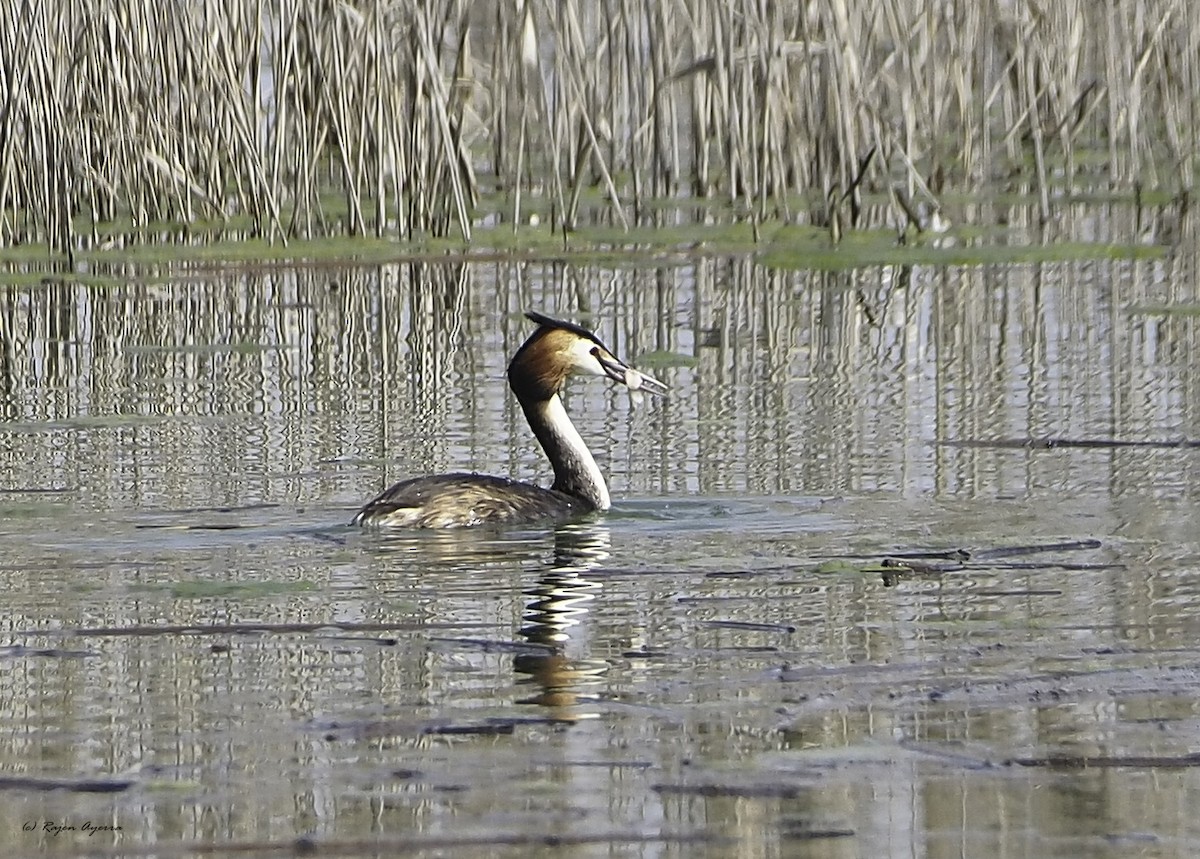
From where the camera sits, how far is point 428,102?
46.1 feet

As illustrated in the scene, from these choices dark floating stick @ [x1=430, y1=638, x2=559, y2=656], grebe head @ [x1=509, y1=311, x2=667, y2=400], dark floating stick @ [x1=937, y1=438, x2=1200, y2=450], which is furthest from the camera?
dark floating stick @ [x1=937, y1=438, x2=1200, y2=450]

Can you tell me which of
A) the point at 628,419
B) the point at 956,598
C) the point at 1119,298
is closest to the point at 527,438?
the point at 628,419

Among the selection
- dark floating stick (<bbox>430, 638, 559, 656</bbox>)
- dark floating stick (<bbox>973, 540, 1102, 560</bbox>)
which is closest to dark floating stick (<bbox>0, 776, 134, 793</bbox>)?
dark floating stick (<bbox>430, 638, 559, 656</bbox>)

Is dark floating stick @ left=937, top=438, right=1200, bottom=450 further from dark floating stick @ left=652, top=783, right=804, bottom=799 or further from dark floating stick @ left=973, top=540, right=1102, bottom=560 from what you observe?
dark floating stick @ left=652, top=783, right=804, bottom=799

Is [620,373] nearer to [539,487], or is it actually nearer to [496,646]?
[539,487]

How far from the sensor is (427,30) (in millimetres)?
13523

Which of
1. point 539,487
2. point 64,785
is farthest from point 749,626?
point 539,487

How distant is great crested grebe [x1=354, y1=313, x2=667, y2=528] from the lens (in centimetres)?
671

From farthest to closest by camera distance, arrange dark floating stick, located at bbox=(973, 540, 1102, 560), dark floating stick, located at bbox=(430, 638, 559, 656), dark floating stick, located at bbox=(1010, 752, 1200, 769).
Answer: dark floating stick, located at bbox=(973, 540, 1102, 560), dark floating stick, located at bbox=(430, 638, 559, 656), dark floating stick, located at bbox=(1010, 752, 1200, 769)

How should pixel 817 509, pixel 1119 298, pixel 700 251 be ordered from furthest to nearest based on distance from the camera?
pixel 700 251
pixel 1119 298
pixel 817 509

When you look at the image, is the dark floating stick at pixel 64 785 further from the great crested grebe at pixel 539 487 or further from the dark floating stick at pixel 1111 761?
the great crested grebe at pixel 539 487

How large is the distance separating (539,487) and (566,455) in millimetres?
167

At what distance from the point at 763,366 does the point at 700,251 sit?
14.6 feet

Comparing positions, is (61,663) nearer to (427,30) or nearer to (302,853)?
(302,853)
